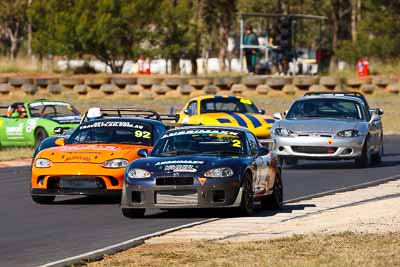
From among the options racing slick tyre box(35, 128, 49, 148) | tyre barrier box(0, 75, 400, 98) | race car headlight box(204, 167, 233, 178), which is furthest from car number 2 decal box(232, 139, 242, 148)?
tyre barrier box(0, 75, 400, 98)

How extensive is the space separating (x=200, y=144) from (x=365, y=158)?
8792mm

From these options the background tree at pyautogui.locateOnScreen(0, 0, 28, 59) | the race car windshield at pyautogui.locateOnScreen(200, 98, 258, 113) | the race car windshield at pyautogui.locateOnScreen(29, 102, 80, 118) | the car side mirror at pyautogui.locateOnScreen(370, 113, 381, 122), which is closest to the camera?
the car side mirror at pyautogui.locateOnScreen(370, 113, 381, 122)

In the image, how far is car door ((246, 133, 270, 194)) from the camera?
50.6ft

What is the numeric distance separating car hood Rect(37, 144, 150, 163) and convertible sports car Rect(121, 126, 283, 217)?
4.12 feet


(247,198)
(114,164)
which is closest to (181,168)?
(247,198)

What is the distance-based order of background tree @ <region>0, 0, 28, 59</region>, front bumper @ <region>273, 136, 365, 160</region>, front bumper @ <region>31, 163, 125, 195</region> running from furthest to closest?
background tree @ <region>0, 0, 28, 59</region>, front bumper @ <region>273, 136, 365, 160</region>, front bumper @ <region>31, 163, 125, 195</region>

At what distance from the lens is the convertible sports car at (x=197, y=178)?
1462 centimetres

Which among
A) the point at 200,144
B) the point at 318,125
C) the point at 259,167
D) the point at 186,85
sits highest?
the point at 200,144

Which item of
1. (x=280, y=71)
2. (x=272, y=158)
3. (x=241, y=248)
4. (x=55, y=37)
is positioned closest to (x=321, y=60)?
(x=280, y=71)

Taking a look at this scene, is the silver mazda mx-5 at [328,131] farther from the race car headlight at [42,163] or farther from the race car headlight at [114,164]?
the race car headlight at [42,163]

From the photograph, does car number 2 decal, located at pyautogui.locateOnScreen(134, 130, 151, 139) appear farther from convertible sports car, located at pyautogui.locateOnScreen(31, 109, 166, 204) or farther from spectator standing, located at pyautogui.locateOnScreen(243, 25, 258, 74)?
spectator standing, located at pyautogui.locateOnScreen(243, 25, 258, 74)

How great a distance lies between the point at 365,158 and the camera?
943 inches

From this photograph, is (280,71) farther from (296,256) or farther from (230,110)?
(296,256)

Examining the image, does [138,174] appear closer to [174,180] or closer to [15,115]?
[174,180]
